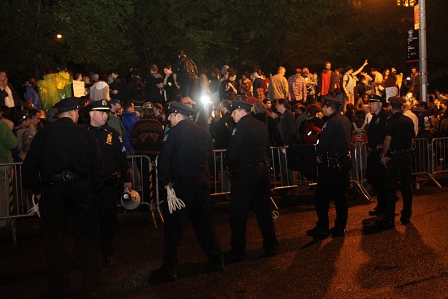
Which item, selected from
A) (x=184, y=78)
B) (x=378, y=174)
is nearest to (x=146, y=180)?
(x=378, y=174)

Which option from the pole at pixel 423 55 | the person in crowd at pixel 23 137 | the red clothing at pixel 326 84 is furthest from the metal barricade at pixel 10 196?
the red clothing at pixel 326 84

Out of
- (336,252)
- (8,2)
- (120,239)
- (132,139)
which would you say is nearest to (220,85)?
(8,2)

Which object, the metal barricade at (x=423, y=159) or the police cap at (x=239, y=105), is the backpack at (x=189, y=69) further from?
the police cap at (x=239, y=105)

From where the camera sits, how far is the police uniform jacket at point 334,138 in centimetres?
1046

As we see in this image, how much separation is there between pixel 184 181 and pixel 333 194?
3081 mm

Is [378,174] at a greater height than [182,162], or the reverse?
[182,162]

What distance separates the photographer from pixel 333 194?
414 inches

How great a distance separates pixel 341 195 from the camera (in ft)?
34.3

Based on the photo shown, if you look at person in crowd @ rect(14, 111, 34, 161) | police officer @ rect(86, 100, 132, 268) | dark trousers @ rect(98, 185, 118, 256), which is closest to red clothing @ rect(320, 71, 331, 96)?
Answer: person in crowd @ rect(14, 111, 34, 161)

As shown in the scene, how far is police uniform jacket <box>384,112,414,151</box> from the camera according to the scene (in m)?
11.3

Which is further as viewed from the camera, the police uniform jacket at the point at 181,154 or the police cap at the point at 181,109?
the police cap at the point at 181,109

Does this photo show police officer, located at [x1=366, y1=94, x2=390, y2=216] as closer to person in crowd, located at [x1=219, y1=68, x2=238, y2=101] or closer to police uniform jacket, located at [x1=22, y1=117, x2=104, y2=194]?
police uniform jacket, located at [x1=22, y1=117, x2=104, y2=194]

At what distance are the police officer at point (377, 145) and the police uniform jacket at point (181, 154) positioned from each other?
14.5 feet

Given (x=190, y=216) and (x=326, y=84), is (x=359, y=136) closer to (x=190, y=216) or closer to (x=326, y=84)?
(x=190, y=216)
